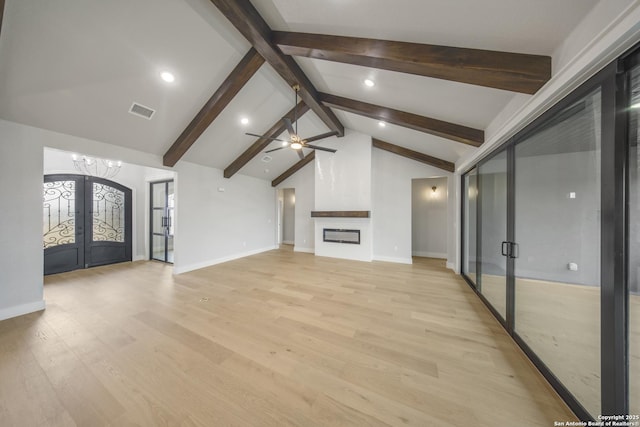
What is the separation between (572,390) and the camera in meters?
1.48

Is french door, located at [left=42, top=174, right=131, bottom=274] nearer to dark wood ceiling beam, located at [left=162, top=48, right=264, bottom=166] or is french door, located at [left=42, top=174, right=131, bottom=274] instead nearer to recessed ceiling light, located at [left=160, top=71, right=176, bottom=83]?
dark wood ceiling beam, located at [left=162, top=48, right=264, bottom=166]

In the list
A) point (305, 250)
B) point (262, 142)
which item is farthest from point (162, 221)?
point (305, 250)

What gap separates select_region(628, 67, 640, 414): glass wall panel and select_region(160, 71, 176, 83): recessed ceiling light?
4452 mm

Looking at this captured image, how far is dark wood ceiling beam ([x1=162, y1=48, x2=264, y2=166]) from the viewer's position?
2.96 meters

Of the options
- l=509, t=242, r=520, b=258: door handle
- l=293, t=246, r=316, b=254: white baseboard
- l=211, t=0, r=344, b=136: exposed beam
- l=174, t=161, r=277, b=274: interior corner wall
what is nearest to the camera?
l=211, t=0, r=344, b=136: exposed beam

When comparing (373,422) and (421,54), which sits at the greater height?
(421,54)

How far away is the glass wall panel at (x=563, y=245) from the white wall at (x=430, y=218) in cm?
411

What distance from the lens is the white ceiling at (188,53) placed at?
157 centimetres

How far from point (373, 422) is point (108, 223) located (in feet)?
23.8

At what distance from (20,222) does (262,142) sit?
4068mm

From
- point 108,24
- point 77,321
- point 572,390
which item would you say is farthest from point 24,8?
point 572,390

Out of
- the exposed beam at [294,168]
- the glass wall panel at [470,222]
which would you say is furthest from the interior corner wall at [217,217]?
the glass wall panel at [470,222]

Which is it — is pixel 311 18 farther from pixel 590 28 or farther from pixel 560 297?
pixel 560 297

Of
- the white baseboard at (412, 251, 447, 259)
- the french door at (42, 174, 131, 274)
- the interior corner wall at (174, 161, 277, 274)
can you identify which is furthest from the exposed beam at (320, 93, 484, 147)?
the french door at (42, 174, 131, 274)
